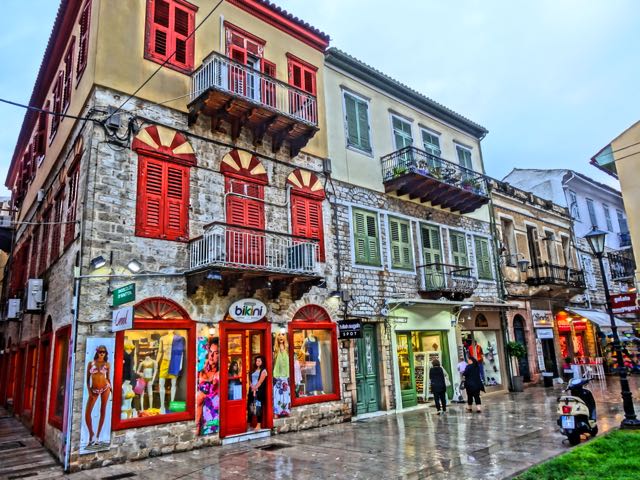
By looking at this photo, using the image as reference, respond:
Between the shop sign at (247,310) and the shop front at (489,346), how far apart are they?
10.1 metres

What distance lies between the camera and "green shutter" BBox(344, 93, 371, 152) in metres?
15.3

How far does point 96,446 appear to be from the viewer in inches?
328

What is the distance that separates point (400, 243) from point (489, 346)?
267 inches

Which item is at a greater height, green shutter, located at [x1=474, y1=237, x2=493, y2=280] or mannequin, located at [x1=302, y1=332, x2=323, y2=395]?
green shutter, located at [x1=474, y1=237, x2=493, y2=280]

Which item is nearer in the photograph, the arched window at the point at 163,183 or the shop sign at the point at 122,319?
the shop sign at the point at 122,319

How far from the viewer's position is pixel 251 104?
1120 centimetres

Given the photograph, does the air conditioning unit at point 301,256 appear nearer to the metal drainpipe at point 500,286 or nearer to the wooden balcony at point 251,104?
the wooden balcony at point 251,104

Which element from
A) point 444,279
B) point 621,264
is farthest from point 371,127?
point 621,264

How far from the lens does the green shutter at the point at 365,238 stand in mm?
14383

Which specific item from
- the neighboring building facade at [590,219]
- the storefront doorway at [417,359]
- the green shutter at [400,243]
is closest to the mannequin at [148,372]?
the storefront doorway at [417,359]

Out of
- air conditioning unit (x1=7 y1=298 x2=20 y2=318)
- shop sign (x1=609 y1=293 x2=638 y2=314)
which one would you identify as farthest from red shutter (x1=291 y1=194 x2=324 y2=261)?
air conditioning unit (x1=7 y1=298 x2=20 y2=318)

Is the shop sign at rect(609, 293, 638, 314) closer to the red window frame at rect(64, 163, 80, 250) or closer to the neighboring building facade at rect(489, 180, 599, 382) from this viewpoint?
the neighboring building facade at rect(489, 180, 599, 382)

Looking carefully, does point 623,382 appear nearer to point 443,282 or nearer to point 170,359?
point 443,282

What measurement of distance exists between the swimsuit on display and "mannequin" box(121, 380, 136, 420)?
89 cm
